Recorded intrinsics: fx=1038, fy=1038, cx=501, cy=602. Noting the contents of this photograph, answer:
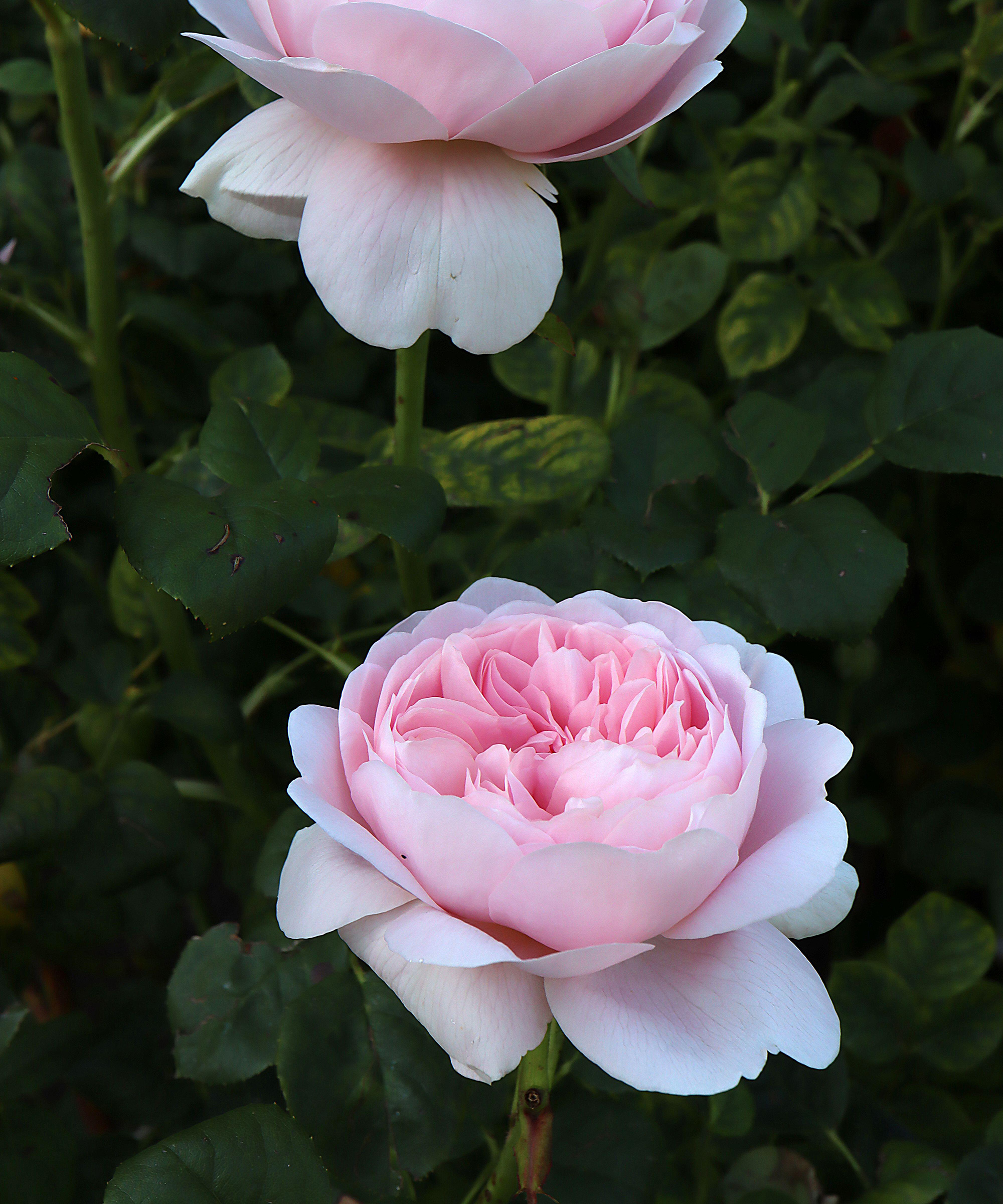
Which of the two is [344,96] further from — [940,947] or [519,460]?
[940,947]

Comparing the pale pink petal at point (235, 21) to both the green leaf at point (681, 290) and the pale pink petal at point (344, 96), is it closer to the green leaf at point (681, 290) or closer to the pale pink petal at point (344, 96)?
the pale pink petal at point (344, 96)

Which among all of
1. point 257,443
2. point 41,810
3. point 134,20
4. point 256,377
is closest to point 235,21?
point 134,20

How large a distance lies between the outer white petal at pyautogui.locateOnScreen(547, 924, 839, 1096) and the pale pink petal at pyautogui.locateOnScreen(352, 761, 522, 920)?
0.13 feet

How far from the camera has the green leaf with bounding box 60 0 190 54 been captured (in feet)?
1.22

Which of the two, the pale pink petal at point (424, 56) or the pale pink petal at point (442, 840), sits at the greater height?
the pale pink petal at point (424, 56)

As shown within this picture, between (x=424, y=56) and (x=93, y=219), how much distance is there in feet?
0.96

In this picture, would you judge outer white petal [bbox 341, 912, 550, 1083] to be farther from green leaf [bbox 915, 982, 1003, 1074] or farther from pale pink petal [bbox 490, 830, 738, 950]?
green leaf [bbox 915, 982, 1003, 1074]

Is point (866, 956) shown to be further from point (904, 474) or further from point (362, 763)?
point (362, 763)

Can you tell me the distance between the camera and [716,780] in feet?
0.96

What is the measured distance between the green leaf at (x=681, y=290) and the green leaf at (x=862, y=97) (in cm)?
13

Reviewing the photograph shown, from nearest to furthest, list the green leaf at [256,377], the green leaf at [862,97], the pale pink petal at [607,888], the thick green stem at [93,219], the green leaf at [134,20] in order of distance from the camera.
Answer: the pale pink petal at [607,888], the green leaf at [134,20], the thick green stem at [93,219], the green leaf at [256,377], the green leaf at [862,97]

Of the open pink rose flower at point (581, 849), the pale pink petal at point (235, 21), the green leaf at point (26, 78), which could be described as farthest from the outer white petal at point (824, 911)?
Answer: the green leaf at point (26, 78)

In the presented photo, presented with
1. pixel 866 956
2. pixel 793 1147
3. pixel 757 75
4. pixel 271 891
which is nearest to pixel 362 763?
pixel 271 891

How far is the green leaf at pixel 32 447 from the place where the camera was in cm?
35
